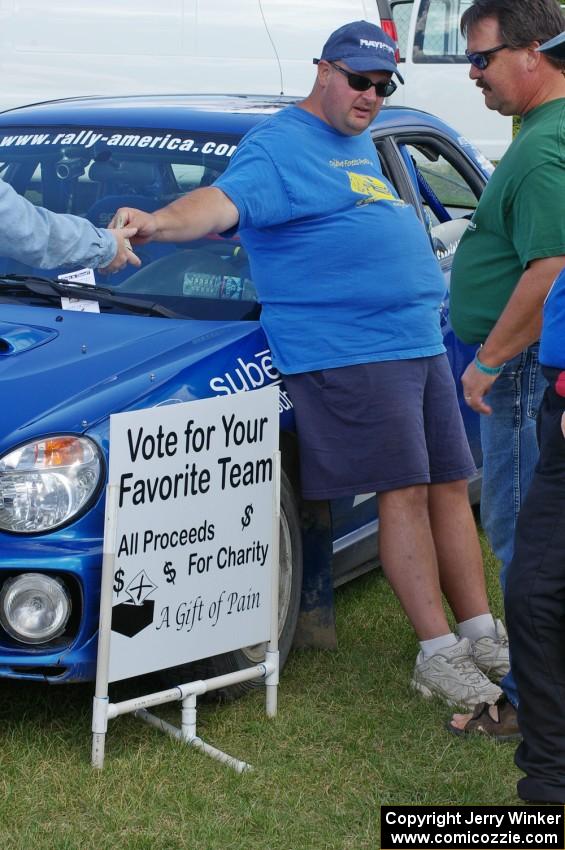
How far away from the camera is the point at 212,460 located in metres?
3.77

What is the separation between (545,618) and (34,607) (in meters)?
1.21

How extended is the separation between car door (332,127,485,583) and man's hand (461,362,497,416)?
712mm

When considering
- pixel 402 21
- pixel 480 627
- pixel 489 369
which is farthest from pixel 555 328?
pixel 402 21

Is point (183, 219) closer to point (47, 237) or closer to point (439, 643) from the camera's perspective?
point (47, 237)

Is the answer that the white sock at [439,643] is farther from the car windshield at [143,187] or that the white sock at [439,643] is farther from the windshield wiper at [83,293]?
the windshield wiper at [83,293]

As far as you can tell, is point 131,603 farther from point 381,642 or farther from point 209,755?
point 381,642

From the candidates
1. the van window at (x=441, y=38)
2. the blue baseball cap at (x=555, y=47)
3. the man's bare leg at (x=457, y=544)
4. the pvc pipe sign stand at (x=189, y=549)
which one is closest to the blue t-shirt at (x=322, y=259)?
the pvc pipe sign stand at (x=189, y=549)

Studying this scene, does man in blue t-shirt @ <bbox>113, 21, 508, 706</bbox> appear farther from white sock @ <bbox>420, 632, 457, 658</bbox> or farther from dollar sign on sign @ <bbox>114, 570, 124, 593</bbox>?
dollar sign on sign @ <bbox>114, 570, 124, 593</bbox>

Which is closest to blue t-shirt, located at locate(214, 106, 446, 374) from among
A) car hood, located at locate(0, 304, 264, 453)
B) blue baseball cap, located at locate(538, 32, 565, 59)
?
car hood, located at locate(0, 304, 264, 453)

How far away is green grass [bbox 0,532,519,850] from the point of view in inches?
130

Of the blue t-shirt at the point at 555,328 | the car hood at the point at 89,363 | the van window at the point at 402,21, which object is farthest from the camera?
the van window at the point at 402,21

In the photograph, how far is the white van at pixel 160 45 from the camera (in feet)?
38.4

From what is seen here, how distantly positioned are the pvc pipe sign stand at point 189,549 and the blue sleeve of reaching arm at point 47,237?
1.55ft

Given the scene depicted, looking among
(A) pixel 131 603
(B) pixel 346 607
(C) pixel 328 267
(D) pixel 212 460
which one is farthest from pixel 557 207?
(B) pixel 346 607
